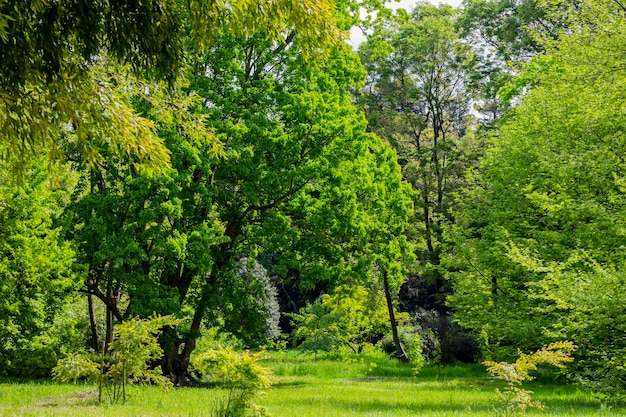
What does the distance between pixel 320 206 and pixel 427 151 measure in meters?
15.0

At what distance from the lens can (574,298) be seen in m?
8.99

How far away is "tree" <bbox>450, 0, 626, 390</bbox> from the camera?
955cm

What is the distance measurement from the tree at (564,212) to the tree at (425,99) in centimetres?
535

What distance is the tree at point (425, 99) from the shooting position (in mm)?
28359

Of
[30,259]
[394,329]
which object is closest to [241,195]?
[30,259]

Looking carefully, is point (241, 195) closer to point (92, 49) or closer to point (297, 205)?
point (297, 205)

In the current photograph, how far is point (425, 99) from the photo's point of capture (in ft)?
99.7

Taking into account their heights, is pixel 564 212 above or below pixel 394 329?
above

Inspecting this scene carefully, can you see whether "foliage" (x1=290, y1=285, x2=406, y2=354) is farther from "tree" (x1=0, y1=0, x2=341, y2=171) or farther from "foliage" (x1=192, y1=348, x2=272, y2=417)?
"tree" (x1=0, y1=0, x2=341, y2=171)

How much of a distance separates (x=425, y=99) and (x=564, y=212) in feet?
63.9

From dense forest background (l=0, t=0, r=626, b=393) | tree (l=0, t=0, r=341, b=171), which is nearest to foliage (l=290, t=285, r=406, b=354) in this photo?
dense forest background (l=0, t=0, r=626, b=393)

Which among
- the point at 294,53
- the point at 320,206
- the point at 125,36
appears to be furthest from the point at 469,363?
the point at 125,36

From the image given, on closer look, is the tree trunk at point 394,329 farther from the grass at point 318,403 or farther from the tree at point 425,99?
the grass at point 318,403

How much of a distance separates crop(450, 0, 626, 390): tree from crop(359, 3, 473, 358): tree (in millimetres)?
5350
